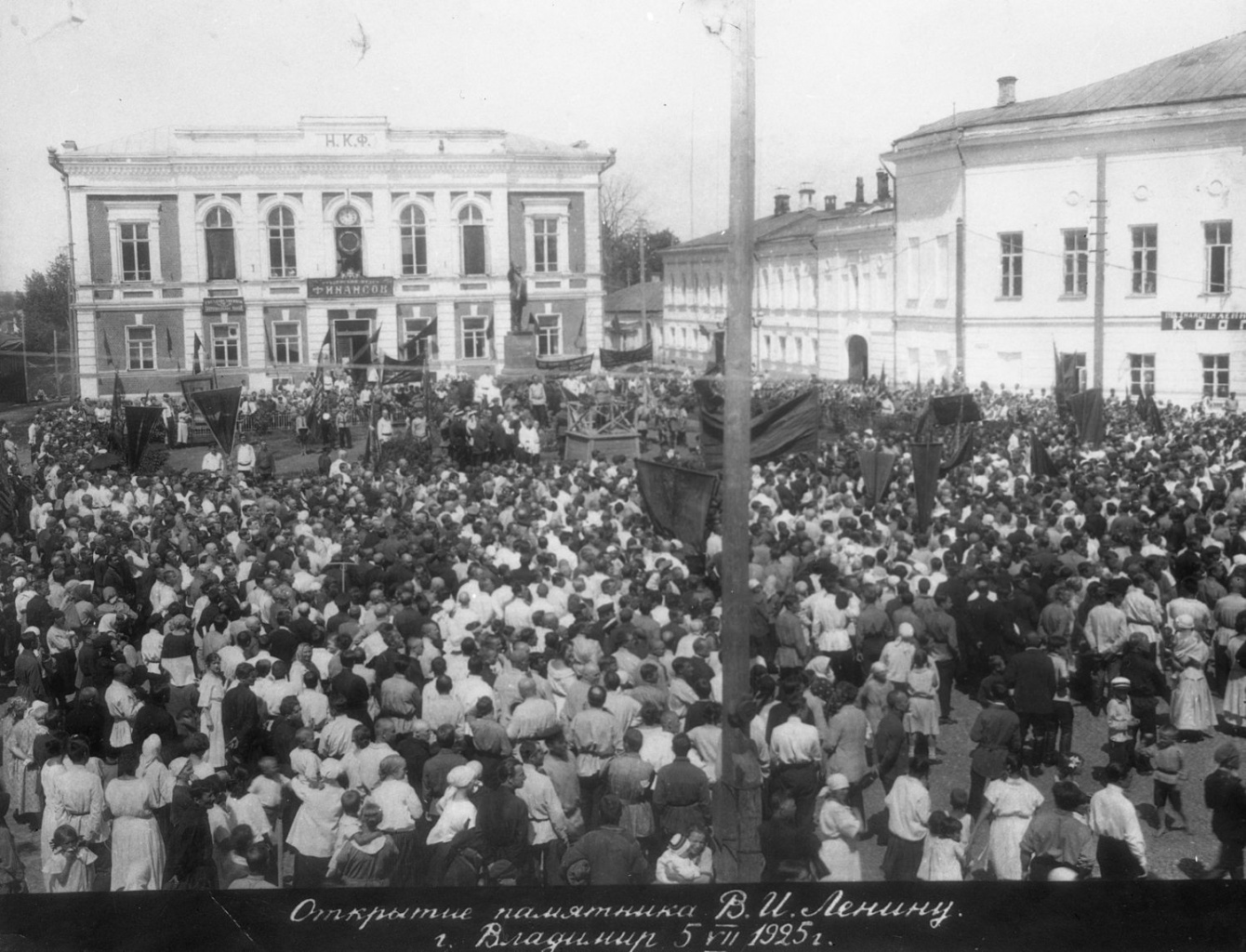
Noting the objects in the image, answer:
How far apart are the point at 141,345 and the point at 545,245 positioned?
754 centimetres

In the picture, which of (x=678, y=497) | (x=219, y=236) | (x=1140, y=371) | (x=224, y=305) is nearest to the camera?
(x=678, y=497)

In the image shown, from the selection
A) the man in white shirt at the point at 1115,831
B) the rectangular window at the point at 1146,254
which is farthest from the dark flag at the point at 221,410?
the rectangular window at the point at 1146,254

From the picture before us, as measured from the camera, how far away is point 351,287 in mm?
20703

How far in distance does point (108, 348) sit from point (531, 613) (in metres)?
11.7

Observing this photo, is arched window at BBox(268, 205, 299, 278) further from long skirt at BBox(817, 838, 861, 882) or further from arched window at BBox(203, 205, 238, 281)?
long skirt at BBox(817, 838, 861, 882)

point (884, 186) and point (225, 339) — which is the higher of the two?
point (884, 186)

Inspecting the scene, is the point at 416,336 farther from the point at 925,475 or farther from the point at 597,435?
the point at 925,475

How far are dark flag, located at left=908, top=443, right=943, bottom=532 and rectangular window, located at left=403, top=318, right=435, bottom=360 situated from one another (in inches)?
384

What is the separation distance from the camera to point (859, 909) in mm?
8508

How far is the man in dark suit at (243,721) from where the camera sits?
9773 mm

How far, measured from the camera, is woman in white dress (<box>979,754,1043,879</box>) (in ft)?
26.9

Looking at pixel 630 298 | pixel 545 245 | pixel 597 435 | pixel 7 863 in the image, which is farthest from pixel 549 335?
pixel 630 298

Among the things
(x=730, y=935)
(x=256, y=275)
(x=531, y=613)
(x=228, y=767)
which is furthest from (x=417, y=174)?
(x=730, y=935)

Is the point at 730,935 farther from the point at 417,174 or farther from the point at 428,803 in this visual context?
the point at 417,174
